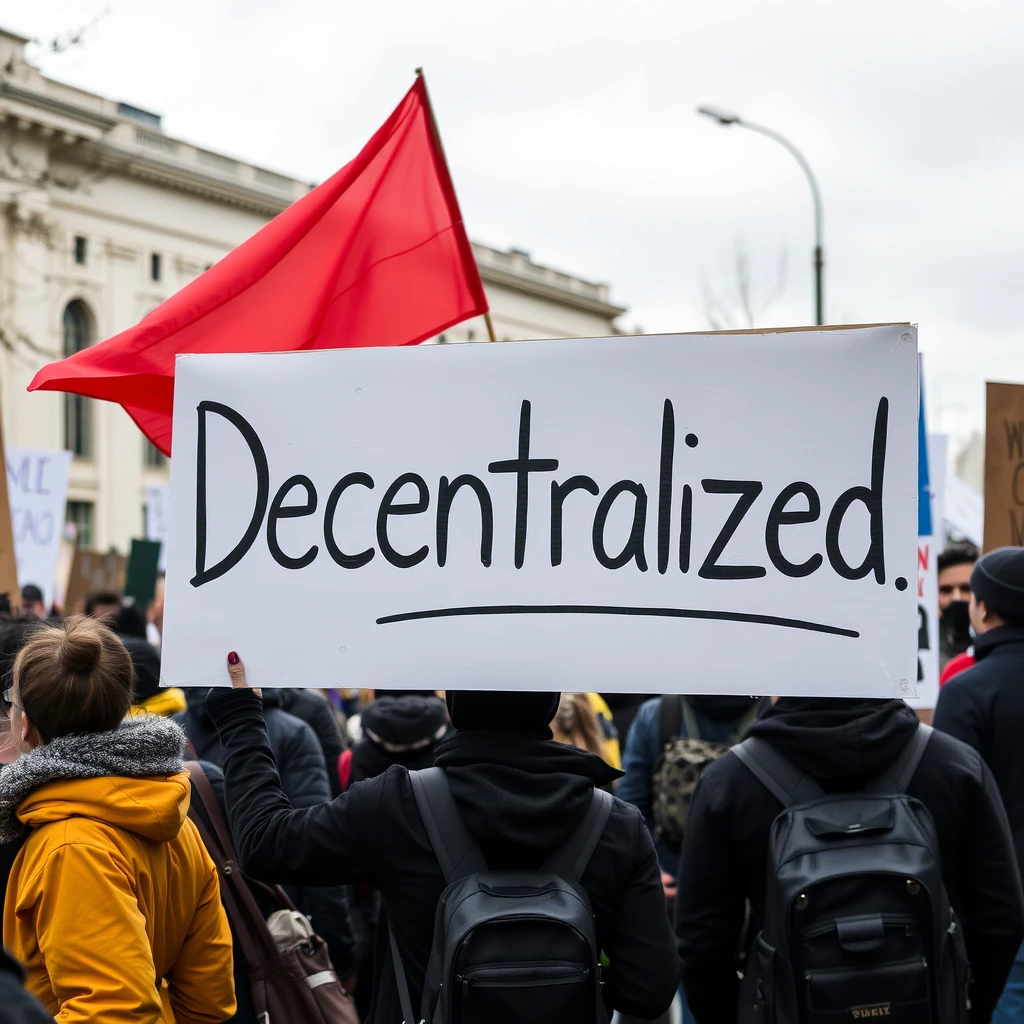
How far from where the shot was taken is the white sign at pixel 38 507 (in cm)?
874

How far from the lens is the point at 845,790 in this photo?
264 centimetres

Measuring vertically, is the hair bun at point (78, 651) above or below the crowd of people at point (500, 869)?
above

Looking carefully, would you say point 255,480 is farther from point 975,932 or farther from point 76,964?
point 975,932

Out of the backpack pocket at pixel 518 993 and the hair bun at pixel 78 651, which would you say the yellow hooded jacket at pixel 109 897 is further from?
the backpack pocket at pixel 518 993

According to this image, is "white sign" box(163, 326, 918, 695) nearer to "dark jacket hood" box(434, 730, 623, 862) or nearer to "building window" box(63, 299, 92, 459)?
"dark jacket hood" box(434, 730, 623, 862)

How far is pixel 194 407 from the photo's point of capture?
2412mm

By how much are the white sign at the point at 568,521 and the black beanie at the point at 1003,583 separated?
159 centimetres

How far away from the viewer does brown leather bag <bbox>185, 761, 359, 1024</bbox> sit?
2980mm

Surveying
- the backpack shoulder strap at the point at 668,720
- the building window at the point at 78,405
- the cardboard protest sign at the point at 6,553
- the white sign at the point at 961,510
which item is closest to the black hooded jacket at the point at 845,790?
the backpack shoulder strap at the point at 668,720

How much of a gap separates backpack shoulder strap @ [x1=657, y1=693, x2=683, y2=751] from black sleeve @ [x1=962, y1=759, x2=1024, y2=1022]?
1.60 m

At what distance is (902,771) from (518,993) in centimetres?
101

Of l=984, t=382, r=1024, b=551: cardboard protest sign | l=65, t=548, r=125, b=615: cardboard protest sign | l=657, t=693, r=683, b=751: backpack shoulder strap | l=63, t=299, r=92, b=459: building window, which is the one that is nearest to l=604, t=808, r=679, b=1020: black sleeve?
l=657, t=693, r=683, b=751: backpack shoulder strap

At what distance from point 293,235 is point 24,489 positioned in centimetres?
580

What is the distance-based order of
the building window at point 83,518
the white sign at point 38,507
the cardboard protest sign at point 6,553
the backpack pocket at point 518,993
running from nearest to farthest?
the backpack pocket at point 518,993 → the cardboard protest sign at point 6,553 → the white sign at point 38,507 → the building window at point 83,518
